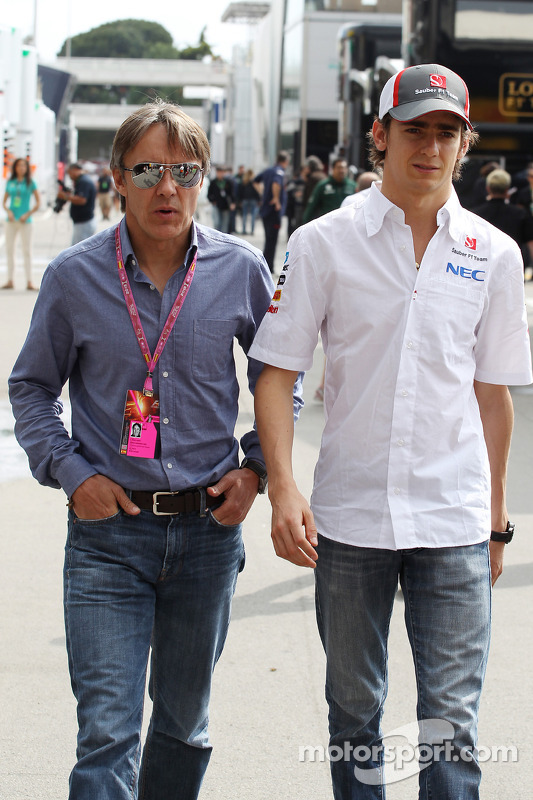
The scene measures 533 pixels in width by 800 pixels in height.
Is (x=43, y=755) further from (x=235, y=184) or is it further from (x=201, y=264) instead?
(x=235, y=184)

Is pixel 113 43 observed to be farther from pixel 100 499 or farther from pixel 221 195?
pixel 100 499

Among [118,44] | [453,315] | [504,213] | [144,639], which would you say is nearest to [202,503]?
[144,639]

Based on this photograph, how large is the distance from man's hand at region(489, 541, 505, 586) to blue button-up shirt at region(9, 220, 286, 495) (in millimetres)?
717

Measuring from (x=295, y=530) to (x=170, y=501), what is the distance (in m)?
0.31

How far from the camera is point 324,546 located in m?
2.74

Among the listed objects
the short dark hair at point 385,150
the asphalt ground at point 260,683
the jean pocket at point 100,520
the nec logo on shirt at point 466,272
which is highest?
the short dark hair at point 385,150

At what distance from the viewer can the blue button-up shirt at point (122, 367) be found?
105 inches

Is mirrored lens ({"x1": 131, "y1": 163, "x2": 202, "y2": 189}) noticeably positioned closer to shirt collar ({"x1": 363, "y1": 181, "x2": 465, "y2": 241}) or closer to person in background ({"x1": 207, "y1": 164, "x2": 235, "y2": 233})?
shirt collar ({"x1": 363, "y1": 181, "x2": 465, "y2": 241})

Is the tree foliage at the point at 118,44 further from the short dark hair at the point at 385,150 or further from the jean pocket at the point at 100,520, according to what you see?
the jean pocket at the point at 100,520

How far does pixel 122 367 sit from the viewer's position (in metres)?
2.66

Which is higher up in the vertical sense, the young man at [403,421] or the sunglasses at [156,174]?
the sunglasses at [156,174]

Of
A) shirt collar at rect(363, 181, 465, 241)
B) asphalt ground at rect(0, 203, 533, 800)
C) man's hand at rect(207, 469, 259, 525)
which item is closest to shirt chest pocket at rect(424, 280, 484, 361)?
shirt collar at rect(363, 181, 465, 241)

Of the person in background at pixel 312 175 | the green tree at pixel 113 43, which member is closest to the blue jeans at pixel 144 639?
the person in background at pixel 312 175

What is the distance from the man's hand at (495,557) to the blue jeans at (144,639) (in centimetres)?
65
